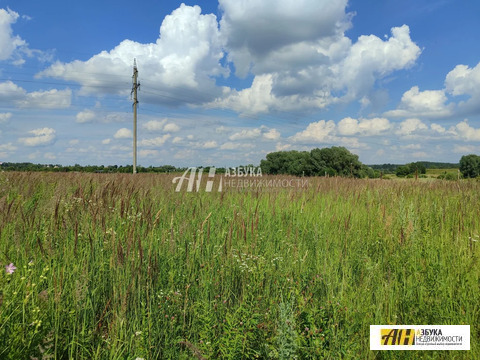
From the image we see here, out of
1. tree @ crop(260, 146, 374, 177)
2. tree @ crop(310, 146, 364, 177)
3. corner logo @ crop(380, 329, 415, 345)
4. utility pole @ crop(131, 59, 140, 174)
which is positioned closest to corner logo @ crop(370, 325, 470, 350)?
corner logo @ crop(380, 329, 415, 345)

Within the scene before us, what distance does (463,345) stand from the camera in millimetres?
2131

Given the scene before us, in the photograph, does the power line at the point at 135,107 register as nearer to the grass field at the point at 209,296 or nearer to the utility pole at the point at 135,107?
the utility pole at the point at 135,107

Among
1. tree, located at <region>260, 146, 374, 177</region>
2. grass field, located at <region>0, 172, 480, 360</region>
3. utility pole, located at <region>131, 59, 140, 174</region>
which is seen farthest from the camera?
tree, located at <region>260, 146, 374, 177</region>

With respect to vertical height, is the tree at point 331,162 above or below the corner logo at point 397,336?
above

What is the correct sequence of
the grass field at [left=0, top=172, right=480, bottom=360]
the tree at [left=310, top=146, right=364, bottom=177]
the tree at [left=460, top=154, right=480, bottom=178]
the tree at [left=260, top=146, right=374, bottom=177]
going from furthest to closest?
1. the tree at [left=460, top=154, right=480, bottom=178]
2. the tree at [left=310, top=146, right=364, bottom=177]
3. the tree at [left=260, top=146, right=374, bottom=177]
4. the grass field at [left=0, top=172, right=480, bottom=360]

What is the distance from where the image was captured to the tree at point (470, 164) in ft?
260

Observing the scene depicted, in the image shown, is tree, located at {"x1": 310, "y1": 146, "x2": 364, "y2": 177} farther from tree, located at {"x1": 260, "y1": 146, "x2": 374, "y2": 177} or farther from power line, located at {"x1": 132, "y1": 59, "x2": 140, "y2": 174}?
power line, located at {"x1": 132, "y1": 59, "x2": 140, "y2": 174}

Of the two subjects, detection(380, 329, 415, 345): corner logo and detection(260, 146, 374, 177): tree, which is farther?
detection(260, 146, 374, 177): tree

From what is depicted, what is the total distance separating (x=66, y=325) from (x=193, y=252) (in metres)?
1.21

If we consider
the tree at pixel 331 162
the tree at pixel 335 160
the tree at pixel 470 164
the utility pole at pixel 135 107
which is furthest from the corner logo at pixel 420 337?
the tree at pixel 470 164

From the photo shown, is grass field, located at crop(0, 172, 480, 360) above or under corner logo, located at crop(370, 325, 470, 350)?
above

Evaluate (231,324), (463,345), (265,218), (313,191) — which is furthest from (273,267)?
(313,191)

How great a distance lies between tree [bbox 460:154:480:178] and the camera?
260 ft

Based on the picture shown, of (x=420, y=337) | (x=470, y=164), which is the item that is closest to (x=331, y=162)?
(x=420, y=337)
